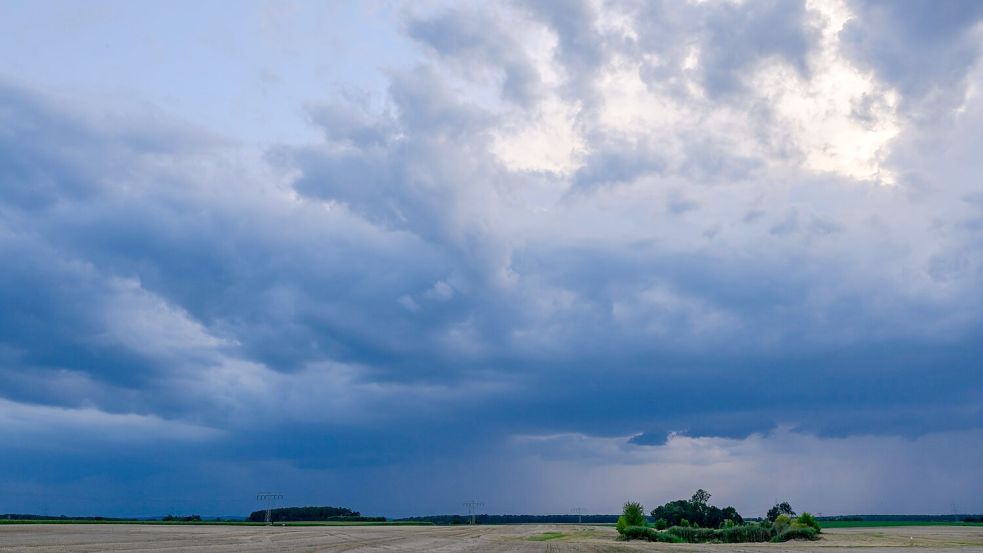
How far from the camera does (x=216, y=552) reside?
4122cm

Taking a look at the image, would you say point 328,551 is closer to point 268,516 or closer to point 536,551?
point 536,551

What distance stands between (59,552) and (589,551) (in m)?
28.7

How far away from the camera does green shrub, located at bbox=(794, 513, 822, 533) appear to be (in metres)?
72.7

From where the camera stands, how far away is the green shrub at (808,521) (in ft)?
238

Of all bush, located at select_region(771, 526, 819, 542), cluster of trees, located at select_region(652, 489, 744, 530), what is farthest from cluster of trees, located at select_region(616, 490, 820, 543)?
cluster of trees, located at select_region(652, 489, 744, 530)

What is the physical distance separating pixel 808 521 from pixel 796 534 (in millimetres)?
5127

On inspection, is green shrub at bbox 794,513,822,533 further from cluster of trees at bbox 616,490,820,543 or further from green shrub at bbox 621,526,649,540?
green shrub at bbox 621,526,649,540

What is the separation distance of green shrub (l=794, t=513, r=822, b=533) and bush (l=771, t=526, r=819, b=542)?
2.28 meters

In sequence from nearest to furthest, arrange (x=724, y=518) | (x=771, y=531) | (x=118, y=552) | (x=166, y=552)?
(x=118, y=552) → (x=166, y=552) → (x=771, y=531) → (x=724, y=518)

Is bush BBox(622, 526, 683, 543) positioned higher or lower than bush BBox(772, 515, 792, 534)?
lower

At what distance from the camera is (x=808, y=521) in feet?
243

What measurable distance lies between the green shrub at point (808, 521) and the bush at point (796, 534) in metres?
2.28

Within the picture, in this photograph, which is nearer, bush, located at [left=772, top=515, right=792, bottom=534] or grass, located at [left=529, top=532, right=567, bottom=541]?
bush, located at [left=772, top=515, right=792, bottom=534]

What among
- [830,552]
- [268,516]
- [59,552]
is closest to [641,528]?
[830,552]
